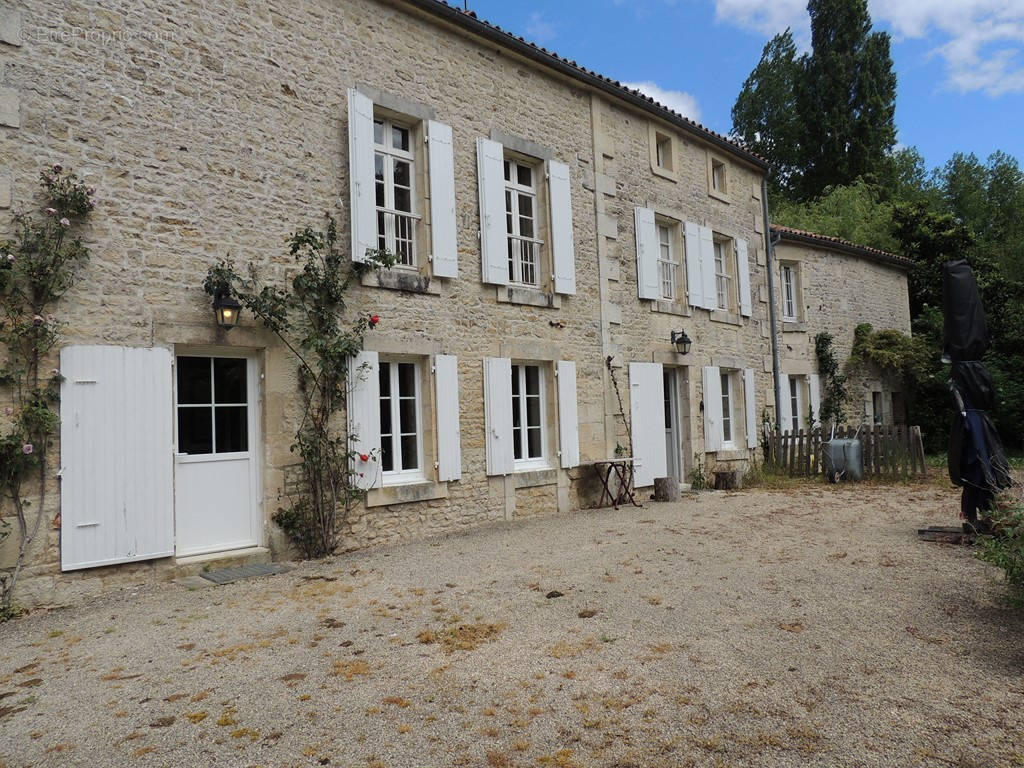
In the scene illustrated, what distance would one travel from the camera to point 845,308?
14430 millimetres

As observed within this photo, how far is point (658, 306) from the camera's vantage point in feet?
32.8

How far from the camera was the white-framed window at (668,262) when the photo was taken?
10.5 meters

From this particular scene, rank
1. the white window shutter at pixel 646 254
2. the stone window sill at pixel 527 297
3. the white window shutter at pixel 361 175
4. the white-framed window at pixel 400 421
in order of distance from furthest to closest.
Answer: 1. the white window shutter at pixel 646 254
2. the stone window sill at pixel 527 297
3. the white-framed window at pixel 400 421
4. the white window shutter at pixel 361 175

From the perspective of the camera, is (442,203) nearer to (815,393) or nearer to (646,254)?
(646,254)

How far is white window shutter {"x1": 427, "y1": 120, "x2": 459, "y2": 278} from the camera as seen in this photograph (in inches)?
287

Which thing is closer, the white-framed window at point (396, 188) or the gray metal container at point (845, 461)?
the white-framed window at point (396, 188)

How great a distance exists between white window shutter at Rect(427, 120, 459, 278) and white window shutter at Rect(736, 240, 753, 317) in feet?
20.6

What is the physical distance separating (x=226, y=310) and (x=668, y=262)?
22.8 feet

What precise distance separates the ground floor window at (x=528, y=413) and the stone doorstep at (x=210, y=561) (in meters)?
3.21

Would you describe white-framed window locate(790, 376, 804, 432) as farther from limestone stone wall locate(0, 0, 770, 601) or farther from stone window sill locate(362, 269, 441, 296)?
stone window sill locate(362, 269, 441, 296)

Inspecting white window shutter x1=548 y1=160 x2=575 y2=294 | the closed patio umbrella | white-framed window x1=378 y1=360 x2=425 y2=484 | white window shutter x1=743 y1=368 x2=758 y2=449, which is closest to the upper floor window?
white window shutter x1=743 y1=368 x2=758 y2=449

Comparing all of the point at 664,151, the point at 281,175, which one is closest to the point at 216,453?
the point at 281,175

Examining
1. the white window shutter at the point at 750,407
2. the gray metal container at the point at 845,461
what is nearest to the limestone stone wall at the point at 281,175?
the white window shutter at the point at 750,407

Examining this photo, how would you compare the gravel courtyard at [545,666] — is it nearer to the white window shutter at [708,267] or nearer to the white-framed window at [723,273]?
the white window shutter at [708,267]
